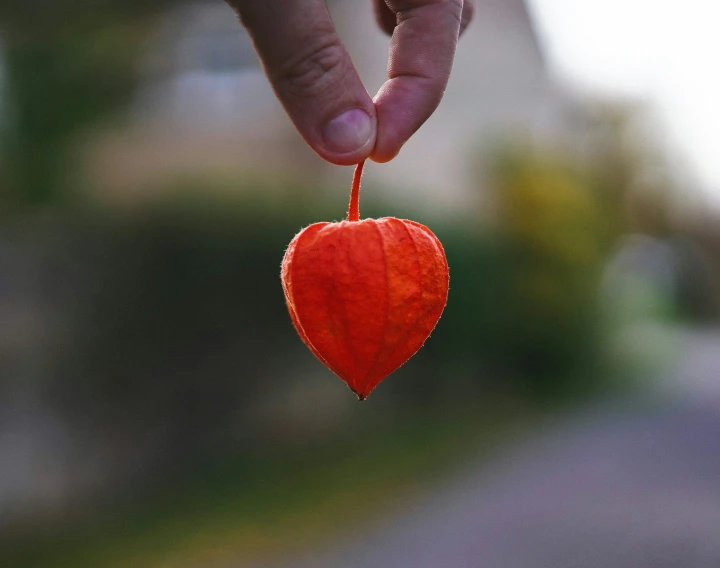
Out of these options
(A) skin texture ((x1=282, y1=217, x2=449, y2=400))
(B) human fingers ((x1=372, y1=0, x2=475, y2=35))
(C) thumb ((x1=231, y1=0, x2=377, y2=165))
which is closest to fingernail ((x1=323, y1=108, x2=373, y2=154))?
(C) thumb ((x1=231, y1=0, x2=377, y2=165))

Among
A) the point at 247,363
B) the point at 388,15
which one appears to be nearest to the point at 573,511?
the point at 247,363

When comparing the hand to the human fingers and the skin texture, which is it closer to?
the skin texture

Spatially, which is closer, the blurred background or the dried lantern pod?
the dried lantern pod

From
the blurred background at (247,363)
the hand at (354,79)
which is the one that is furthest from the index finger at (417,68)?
the blurred background at (247,363)

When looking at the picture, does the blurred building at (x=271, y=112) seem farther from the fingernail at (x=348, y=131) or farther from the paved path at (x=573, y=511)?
the fingernail at (x=348, y=131)

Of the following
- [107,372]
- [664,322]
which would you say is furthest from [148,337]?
[664,322]

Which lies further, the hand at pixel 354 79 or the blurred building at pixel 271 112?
the blurred building at pixel 271 112
